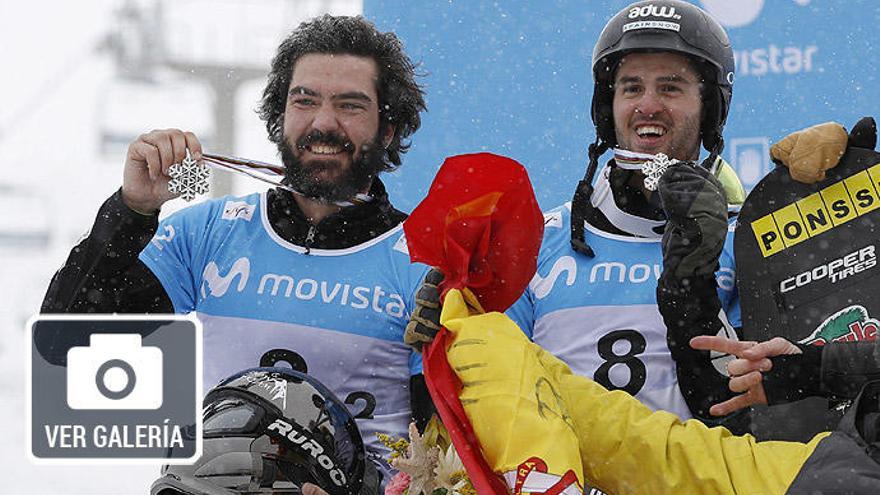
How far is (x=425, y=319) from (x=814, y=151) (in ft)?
3.14

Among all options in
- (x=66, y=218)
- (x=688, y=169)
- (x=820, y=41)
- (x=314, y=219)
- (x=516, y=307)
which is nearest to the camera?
(x=688, y=169)

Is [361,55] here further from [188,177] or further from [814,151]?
[814,151]

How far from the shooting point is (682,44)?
2.93 m

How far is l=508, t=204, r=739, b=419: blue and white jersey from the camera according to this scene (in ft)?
8.76

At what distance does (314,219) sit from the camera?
9.83 ft

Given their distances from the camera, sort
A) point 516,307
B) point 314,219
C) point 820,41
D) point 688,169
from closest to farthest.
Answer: point 688,169 → point 516,307 → point 314,219 → point 820,41

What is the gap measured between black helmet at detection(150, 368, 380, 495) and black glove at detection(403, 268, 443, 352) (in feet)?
1.31

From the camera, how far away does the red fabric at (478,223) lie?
2.03m

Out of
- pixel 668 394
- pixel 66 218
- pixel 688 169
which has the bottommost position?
pixel 668 394

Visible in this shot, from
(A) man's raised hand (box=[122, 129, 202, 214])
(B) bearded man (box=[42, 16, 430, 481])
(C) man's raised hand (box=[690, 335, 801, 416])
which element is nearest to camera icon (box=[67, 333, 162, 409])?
(B) bearded man (box=[42, 16, 430, 481])

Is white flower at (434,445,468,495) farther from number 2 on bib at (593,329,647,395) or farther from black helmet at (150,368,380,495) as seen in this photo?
number 2 on bib at (593,329,647,395)

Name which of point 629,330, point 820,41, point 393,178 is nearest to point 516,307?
point 629,330

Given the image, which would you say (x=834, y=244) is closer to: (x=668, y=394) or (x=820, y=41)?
(x=668, y=394)

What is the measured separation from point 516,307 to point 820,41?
50.3 inches
